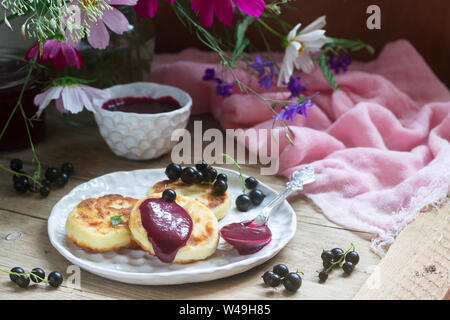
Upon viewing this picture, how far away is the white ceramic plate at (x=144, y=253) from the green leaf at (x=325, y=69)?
0.39 meters

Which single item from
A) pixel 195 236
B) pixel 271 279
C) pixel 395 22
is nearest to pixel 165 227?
pixel 195 236

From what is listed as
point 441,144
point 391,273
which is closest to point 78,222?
point 391,273

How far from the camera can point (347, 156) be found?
3.68 feet

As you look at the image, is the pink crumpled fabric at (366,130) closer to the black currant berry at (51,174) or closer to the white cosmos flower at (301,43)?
the white cosmos flower at (301,43)

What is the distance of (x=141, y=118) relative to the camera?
106cm

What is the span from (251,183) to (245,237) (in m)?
0.20

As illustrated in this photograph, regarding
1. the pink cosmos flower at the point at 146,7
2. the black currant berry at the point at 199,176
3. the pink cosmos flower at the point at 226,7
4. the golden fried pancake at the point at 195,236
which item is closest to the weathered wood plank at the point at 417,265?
the golden fried pancake at the point at 195,236

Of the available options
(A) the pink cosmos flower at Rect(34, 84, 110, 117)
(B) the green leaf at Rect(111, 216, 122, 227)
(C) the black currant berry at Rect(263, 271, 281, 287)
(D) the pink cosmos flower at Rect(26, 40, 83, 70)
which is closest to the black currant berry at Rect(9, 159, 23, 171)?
(A) the pink cosmos flower at Rect(34, 84, 110, 117)

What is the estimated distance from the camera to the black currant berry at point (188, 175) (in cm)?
95

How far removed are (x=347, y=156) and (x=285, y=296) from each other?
430mm

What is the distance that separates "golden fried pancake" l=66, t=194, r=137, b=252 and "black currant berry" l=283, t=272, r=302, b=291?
23 cm

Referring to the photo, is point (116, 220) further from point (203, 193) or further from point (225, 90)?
point (225, 90)
